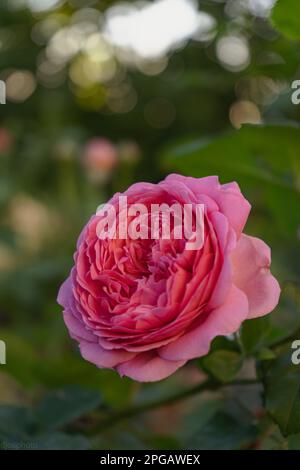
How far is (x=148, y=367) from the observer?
45 centimetres

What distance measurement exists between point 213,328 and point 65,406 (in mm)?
243

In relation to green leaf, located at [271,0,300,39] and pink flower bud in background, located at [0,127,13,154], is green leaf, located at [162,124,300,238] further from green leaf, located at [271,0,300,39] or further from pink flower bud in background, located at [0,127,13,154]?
pink flower bud in background, located at [0,127,13,154]

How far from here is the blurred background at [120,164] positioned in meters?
0.63

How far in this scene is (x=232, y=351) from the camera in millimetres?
536

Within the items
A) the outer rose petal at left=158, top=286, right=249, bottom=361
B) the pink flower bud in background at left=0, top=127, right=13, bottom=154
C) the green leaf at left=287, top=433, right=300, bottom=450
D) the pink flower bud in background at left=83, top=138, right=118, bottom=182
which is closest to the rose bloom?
the outer rose petal at left=158, top=286, right=249, bottom=361

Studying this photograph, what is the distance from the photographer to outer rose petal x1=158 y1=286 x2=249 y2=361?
0.43 meters

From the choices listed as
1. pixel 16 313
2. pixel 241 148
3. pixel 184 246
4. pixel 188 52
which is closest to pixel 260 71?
pixel 241 148

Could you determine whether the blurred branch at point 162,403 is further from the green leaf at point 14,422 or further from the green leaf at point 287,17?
the green leaf at point 287,17

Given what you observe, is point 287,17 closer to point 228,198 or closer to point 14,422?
point 228,198

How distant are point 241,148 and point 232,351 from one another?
23 cm

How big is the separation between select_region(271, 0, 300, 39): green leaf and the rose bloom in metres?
0.17

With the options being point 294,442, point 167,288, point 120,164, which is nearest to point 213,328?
point 167,288

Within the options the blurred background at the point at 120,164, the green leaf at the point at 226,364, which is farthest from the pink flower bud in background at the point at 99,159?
the green leaf at the point at 226,364

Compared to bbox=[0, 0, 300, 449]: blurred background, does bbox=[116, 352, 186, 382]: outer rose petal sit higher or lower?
higher
